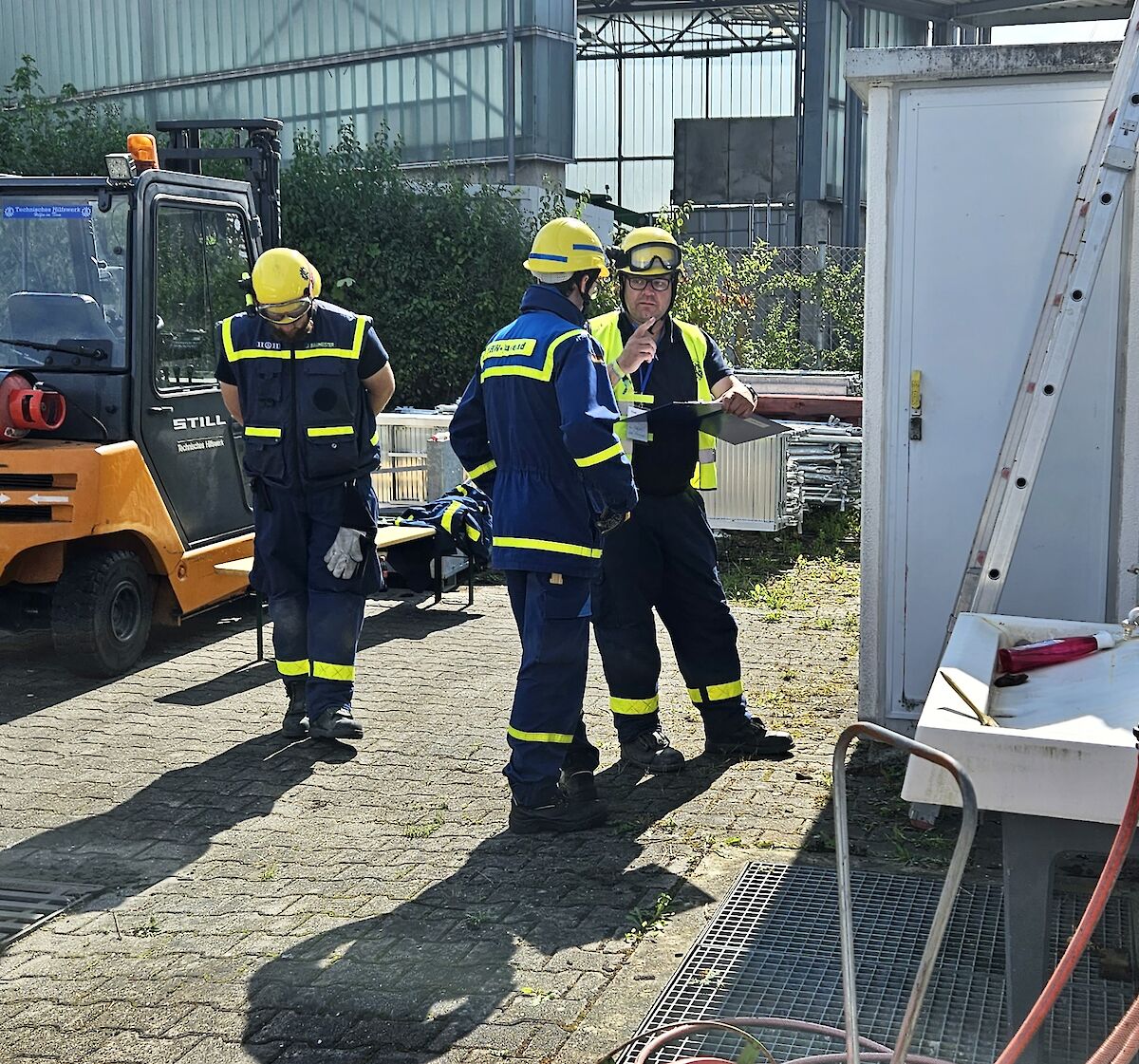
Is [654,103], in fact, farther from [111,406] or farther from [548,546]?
[548,546]

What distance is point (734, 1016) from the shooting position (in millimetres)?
3717

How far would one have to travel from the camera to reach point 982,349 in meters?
5.31

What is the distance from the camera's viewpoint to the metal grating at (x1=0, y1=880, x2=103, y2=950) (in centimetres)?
441

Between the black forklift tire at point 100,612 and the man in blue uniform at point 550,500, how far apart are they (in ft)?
9.12

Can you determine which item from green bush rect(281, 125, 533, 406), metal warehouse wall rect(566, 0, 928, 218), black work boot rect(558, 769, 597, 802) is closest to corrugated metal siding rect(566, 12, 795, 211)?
metal warehouse wall rect(566, 0, 928, 218)

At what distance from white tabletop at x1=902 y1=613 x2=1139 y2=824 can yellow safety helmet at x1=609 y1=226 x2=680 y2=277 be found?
233cm

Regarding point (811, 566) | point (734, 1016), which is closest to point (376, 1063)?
point (734, 1016)

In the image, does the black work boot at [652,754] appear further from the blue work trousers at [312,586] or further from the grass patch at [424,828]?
the blue work trousers at [312,586]

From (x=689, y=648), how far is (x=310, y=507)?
175cm

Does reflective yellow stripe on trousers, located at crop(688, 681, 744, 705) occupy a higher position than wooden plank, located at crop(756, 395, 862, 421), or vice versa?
wooden plank, located at crop(756, 395, 862, 421)

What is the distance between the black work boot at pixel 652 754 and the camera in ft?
18.9

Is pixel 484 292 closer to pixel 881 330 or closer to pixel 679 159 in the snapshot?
pixel 881 330

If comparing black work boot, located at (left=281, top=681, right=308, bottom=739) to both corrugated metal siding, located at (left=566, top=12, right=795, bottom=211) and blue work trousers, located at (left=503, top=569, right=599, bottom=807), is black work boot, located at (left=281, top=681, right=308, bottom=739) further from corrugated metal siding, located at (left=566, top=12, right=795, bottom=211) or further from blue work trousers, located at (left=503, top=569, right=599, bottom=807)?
corrugated metal siding, located at (left=566, top=12, right=795, bottom=211)

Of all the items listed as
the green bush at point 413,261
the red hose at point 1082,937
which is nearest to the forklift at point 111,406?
the red hose at point 1082,937
